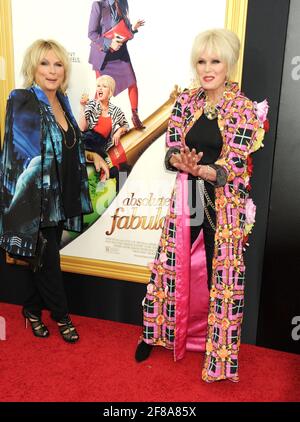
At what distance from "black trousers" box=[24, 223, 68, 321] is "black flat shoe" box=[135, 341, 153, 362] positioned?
0.50 metres

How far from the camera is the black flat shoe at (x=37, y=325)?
2.77 meters

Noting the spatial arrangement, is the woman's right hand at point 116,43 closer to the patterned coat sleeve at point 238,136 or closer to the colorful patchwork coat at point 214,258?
the colorful patchwork coat at point 214,258

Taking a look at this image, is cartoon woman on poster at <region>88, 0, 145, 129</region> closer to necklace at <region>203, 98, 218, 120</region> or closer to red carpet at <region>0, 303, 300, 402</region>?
necklace at <region>203, 98, 218, 120</region>

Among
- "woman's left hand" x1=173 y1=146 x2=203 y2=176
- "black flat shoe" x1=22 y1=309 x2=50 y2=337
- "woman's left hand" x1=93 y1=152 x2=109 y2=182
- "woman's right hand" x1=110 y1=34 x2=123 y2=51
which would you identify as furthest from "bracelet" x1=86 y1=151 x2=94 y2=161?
"black flat shoe" x1=22 y1=309 x2=50 y2=337

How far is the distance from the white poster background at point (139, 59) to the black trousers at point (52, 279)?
0.35 m

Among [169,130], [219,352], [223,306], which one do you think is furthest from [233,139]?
[219,352]

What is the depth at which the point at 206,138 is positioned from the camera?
2154mm

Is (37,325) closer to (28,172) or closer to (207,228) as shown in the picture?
(28,172)

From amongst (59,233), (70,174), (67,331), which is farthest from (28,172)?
(67,331)

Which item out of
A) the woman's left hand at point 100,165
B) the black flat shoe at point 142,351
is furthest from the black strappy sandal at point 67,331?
the woman's left hand at point 100,165

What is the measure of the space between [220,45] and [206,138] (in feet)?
1.39

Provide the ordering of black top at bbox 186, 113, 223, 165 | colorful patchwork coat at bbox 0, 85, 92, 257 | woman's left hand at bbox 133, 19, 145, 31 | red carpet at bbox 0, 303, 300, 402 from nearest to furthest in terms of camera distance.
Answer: black top at bbox 186, 113, 223, 165
red carpet at bbox 0, 303, 300, 402
colorful patchwork coat at bbox 0, 85, 92, 257
woman's left hand at bbox 133, 19, 145, 31

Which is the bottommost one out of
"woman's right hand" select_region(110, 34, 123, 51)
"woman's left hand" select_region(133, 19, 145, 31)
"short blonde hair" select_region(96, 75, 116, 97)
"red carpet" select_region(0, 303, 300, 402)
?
"red carpet" select_region(0, 303, 300, 402)

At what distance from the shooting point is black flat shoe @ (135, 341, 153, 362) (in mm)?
2545
